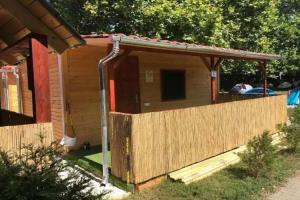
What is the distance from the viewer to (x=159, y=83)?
1034cm

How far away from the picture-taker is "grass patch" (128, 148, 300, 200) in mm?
5434

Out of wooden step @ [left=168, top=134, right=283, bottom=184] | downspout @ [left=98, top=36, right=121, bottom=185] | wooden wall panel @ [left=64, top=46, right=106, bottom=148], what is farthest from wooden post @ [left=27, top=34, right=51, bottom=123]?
wooden wall panel @ [left=64, top=46, right=106, bottom=148]

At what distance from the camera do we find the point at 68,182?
2.89 meters

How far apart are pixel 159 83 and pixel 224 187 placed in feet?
16.7

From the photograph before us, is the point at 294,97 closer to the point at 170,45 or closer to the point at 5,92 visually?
the point at 5,92

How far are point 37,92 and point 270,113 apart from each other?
757 centimetres

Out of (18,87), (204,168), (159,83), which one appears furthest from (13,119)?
(18,87)

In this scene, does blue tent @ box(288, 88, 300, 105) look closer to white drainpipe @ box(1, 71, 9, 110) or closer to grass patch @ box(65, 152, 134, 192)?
white drainpipe @ box(1, 71, 9, 110)

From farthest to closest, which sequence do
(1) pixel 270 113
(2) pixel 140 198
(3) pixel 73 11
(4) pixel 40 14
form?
(3) pixel 73 11 < (1) pixel 270 113 < (2) pixel 140 198 < (4) pixel 40 14

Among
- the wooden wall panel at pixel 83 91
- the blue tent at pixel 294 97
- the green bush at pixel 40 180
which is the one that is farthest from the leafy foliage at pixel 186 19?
the green bush at pixel 40 180

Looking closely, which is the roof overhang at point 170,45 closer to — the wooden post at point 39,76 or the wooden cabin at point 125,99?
the wooden cabin at point 125,99

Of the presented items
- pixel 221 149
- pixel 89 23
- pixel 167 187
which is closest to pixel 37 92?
pixel 167 187

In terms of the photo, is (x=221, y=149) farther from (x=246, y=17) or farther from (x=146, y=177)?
(x=246, y=17)

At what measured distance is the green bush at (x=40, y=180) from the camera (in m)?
2.59
